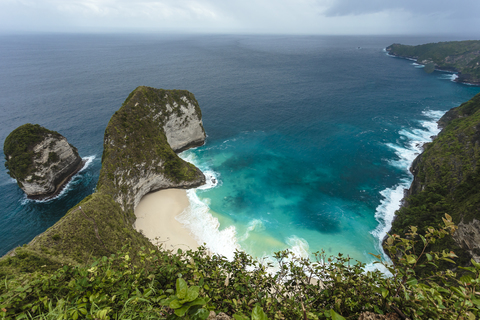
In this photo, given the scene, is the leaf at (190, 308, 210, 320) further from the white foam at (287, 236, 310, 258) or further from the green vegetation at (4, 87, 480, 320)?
the white foam at (287, 236, 310, 258)

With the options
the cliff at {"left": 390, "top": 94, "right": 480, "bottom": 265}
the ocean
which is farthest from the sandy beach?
the cliff at {"left": 390, "top": 94, "right": 480, "bottom": 265}

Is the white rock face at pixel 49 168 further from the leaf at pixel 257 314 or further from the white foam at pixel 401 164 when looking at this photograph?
the white foam at pixel 401 164

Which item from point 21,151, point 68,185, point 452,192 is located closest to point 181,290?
point 452,192

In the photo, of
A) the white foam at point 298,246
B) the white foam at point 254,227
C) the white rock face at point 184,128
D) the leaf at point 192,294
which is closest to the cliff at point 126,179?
the white rock face at point 184,128

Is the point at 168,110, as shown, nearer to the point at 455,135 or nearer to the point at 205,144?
the point at 205,144

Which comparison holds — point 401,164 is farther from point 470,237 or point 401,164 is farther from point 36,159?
point 36,159
